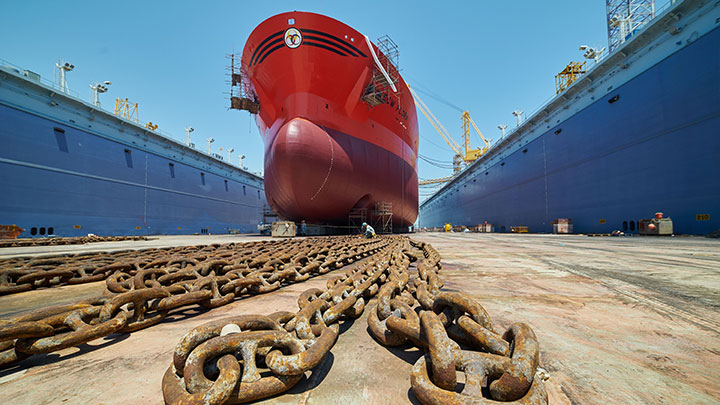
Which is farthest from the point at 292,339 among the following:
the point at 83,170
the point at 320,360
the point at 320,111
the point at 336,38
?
the point at 83,170

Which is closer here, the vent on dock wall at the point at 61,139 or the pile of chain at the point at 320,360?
the pile of chain at the point at 320,360

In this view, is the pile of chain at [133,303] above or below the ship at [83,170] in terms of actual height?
below

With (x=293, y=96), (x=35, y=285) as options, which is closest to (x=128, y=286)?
(x=35, y=285)

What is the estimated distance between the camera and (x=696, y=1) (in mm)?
9031

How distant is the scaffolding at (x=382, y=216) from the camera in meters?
13.0

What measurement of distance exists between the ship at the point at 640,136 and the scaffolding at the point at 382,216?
385 inches

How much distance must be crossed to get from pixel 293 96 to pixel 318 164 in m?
2.78

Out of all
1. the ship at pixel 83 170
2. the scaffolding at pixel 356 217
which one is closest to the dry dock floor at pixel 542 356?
the scaffolding at pixel 356 217

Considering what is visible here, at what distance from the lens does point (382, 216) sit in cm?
1343

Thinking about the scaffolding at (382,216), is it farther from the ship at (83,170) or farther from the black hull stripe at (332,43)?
the ship at (83,170)

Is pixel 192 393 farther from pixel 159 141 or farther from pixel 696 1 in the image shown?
pixel 159 141

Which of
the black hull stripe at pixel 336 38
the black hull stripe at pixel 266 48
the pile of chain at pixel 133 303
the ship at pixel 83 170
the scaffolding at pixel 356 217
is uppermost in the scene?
the black hull stripe at pixel 336 38

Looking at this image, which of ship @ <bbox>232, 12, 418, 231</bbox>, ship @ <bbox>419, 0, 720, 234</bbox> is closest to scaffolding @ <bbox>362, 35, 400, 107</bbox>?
ship @ <bbox>232, 12, 418, 231</bbox>

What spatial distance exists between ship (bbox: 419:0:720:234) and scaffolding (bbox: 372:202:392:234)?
978cm
